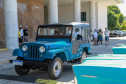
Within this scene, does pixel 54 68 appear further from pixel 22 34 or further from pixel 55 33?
pixel 22 34

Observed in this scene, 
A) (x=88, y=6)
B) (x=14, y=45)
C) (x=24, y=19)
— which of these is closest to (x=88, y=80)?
(x=14, y=45)

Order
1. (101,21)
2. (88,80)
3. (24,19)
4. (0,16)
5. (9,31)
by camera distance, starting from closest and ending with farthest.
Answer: (88,80) → (9,31) → (0,16) → (24,19) → (101,21)

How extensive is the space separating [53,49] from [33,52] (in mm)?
684

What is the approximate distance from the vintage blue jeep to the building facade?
7.06 m

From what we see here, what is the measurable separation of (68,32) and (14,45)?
8055 millimetres

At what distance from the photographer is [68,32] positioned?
6570mm

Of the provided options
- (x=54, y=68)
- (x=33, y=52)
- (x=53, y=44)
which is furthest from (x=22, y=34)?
(x=54, y=68)

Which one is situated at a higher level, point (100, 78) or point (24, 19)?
point (24, 19)

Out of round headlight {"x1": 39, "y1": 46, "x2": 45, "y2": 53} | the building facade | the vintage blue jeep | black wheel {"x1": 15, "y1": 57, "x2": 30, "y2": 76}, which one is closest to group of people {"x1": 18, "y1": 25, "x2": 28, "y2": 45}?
the building facade

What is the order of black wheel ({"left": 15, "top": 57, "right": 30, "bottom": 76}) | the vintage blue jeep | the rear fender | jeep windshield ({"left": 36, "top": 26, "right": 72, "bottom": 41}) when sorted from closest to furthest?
the rear fender < the vintage blue jeep < black wheel ({"left": 15, "top": 57, "right": 30, "bottom": 76}) < jeep windshield ({"left": 36, "top": 26, "right": 72, "bottom": 41})

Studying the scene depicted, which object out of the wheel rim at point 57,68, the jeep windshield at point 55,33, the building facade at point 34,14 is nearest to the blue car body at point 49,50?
the jeep windshield at point 55,33

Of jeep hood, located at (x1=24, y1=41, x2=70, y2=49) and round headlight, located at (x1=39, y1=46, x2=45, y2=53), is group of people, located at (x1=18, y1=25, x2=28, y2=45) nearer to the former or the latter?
jeep hood, located at (x1=24, y1=41, x2=70, y2=49)

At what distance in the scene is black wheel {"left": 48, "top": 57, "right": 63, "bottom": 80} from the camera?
522 centimetres

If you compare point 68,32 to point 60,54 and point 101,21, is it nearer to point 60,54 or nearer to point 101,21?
point 60,54
